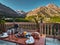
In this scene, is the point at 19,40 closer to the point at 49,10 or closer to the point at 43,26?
the point at 49,10

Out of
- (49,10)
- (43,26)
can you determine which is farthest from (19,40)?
(43,26)

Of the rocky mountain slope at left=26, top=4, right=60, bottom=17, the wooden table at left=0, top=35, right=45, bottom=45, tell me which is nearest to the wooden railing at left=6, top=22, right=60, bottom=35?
the rocky mountain slope at left=26, top=4, right=60, bottom=17

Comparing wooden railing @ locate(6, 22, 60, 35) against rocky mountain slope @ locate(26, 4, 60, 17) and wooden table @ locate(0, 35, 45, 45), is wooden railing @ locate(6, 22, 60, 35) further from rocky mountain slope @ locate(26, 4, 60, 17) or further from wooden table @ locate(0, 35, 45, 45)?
wooden table @ locate(0, 35, 45, 45)

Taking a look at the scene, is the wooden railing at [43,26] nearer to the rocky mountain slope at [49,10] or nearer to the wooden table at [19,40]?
the rocky mountain slope at [49,10]

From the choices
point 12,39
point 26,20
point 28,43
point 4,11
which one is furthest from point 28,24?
point 28,43

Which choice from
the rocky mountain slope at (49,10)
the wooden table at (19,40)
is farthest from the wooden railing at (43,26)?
the wooden table at (19,40)

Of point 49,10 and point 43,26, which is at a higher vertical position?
point 49,10

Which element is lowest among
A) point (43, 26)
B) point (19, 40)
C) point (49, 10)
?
point (19, 40)

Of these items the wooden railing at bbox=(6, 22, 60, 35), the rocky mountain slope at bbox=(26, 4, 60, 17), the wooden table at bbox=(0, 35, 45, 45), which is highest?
the rocky mountain slope at bbox=(26, 4, 60, 17)

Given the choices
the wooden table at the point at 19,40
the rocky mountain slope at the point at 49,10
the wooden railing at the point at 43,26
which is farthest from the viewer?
the wooden railing at the point at 43,26

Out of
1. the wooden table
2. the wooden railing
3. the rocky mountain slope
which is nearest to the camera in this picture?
the wooden table

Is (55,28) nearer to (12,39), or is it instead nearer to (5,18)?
(5,18)

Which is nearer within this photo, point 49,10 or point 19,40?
point 19,40

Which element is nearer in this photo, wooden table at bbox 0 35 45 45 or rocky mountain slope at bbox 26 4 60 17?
wooden table at bbox 0 35 45 45
